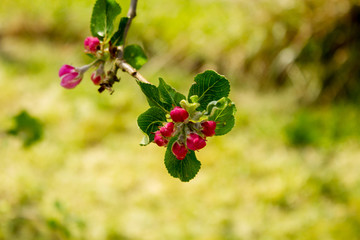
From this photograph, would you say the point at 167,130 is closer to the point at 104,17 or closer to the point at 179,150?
the point at 179,150

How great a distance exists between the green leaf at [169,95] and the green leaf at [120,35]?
0.15 m

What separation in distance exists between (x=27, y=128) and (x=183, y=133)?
0.91 metres

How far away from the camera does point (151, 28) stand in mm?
3023

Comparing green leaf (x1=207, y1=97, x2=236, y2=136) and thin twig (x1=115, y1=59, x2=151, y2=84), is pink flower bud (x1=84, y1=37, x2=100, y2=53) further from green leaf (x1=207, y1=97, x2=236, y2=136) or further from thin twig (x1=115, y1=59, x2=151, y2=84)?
green leaf (x1=207, y1=97, x2=236, y2=136)

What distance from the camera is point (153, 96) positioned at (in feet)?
1.35

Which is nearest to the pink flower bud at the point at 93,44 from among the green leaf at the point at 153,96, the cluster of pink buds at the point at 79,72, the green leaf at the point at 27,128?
the cluster of pink buds at the point at 79,72

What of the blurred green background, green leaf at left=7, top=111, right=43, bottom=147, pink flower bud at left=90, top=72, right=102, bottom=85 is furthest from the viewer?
the blurred green background

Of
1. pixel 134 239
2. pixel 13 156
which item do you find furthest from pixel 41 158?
pixel 134 239

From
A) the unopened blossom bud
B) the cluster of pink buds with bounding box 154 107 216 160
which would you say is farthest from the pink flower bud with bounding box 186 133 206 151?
the unopened blossom bud

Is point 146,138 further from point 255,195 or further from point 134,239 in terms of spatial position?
point 255,195

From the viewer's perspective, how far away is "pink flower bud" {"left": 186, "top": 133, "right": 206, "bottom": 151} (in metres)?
0.41

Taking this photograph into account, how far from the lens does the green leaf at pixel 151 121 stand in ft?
1.38

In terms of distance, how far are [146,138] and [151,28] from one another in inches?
107

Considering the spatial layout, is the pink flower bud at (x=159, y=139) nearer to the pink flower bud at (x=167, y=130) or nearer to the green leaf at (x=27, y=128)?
the pink flower bud at (x=167, y=130)
